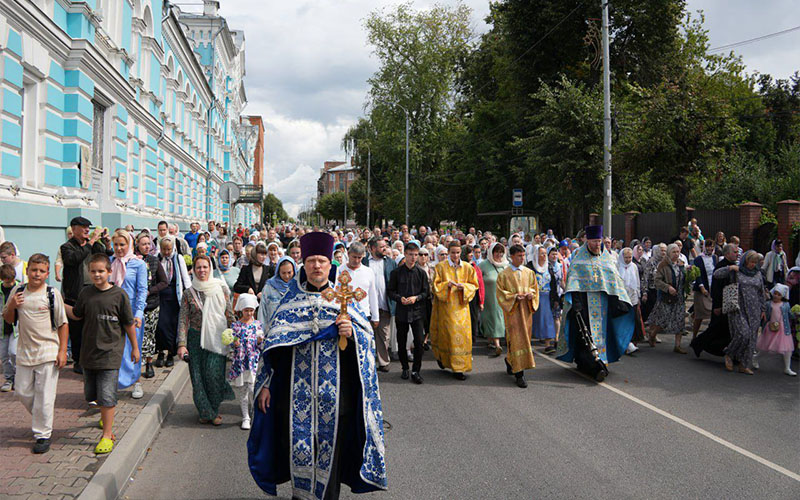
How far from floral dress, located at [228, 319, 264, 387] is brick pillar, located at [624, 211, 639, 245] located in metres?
24.5

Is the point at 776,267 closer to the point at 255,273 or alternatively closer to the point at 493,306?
the point at 493,306

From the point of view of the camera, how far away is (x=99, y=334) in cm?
507

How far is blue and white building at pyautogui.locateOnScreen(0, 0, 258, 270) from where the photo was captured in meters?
10.8

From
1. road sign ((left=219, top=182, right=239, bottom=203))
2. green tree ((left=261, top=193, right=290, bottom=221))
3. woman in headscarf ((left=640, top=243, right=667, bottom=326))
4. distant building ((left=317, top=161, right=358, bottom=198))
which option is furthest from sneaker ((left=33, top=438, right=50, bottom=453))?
distant building ((left=317, top=161, right=358, bottom=198))

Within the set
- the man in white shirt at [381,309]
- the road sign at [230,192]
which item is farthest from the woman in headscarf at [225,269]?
the road sign at [230,192]

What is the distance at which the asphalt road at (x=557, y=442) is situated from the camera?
15.0 ft

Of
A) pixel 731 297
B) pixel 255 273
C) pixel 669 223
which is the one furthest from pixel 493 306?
pixel 669 223

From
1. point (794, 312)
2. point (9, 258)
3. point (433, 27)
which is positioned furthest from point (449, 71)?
point (9, 258)

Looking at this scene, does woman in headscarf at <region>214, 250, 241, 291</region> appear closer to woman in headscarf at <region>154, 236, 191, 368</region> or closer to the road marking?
woman in headscarf at <region>154, 236, 191, 368</region>

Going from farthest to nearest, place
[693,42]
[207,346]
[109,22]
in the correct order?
[693,42] → [109,22] → [207,346]

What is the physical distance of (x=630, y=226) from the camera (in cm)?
2758

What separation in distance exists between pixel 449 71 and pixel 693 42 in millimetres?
21156

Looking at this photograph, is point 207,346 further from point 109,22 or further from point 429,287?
point 109,22

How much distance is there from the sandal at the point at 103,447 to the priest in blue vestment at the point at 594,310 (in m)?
6.15
